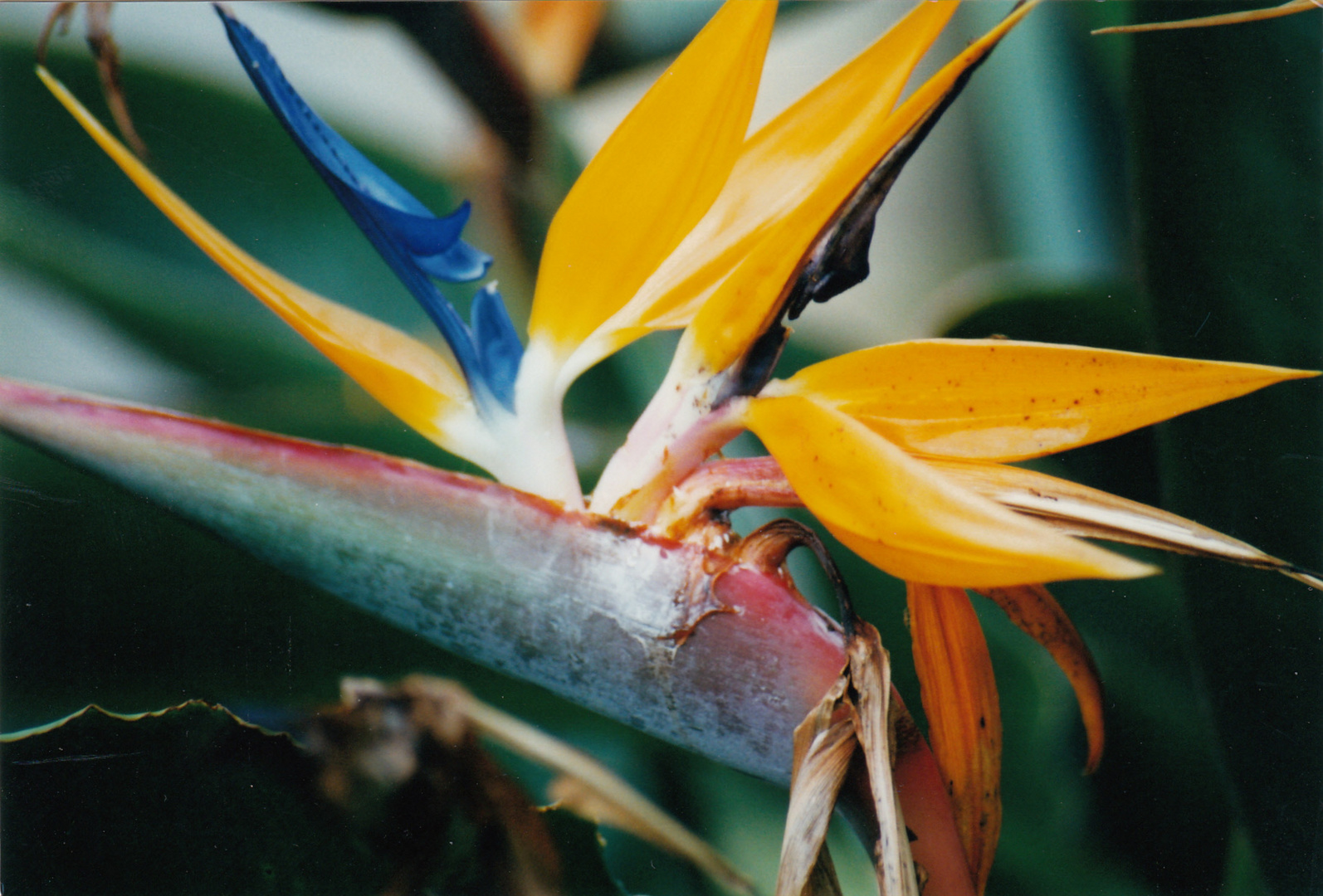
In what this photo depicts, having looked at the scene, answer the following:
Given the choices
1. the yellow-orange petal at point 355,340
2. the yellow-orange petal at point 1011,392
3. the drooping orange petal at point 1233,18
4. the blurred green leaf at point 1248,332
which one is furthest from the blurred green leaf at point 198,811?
the drooping orange petal at point 1233,18

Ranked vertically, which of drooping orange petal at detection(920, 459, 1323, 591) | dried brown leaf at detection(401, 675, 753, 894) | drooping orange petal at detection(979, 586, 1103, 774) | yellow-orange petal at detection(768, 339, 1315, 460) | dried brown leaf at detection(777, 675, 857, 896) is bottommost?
dried brown leaf at detection(401, 675, 753, 894)

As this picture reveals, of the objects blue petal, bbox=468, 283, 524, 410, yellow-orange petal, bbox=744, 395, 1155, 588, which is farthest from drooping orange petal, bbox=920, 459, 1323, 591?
blue petal, bbox=468, 283, 524, 410

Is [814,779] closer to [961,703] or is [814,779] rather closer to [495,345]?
[961,703]

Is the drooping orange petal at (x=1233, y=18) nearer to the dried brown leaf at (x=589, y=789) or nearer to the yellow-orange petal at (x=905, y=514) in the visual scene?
the yellow-orange petal at (x=905, y=514)

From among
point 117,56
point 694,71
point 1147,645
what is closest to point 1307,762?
point 1147,645

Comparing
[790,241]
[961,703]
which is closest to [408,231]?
[790,241]

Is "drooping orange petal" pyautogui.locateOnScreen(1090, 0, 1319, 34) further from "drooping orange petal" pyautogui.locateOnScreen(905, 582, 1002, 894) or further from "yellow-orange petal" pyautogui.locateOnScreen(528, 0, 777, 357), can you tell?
"drooping orange petal" pyautogui.locateOnScreen(905, 582, 1002, 894)

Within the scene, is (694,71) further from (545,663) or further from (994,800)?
(994,800)
